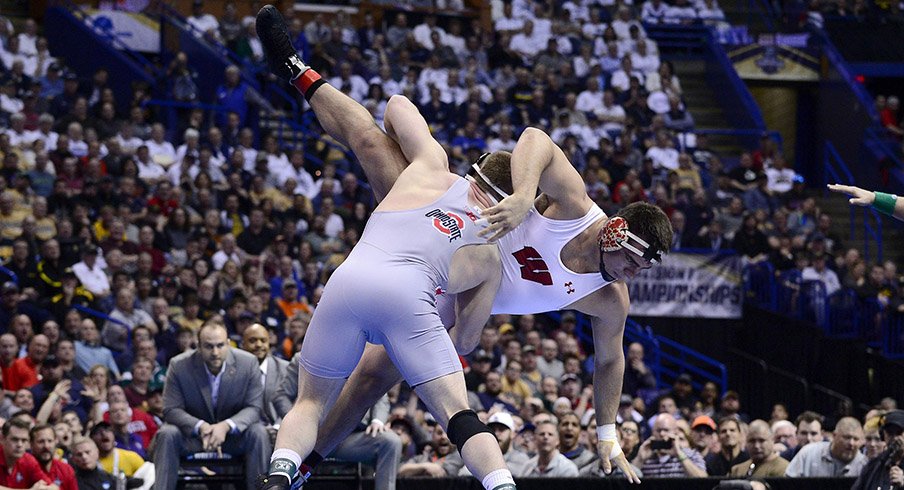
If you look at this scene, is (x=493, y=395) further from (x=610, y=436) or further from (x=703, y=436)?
(x=610, y=436)

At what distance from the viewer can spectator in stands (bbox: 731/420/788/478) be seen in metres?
10.8

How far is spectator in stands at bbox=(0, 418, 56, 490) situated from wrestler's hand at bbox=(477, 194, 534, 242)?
17.0 feet

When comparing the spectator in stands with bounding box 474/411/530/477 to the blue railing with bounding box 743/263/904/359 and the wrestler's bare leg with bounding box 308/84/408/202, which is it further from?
the blue railing with bounding box 743/263/904/359

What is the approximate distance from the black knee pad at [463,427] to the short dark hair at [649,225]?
3.82 feet

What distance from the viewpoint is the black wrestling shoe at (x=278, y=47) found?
7004 mm

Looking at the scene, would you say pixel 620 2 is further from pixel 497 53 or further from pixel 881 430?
pixel 881 430

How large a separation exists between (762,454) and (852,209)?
37.3 feet

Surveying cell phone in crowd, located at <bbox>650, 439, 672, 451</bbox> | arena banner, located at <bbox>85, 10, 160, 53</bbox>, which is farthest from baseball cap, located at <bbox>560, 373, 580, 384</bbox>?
arena banner, located at <bbox>85, 10, 160, 53</bbox>

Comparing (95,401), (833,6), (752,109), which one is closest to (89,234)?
(95,401)

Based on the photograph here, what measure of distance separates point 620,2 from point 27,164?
37.0 feet

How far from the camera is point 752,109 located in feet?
74.6

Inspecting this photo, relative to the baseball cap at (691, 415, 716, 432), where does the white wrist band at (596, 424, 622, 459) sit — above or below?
above

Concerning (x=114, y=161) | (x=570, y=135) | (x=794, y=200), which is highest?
(x=114, y=161)

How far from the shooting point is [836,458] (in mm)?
10891
